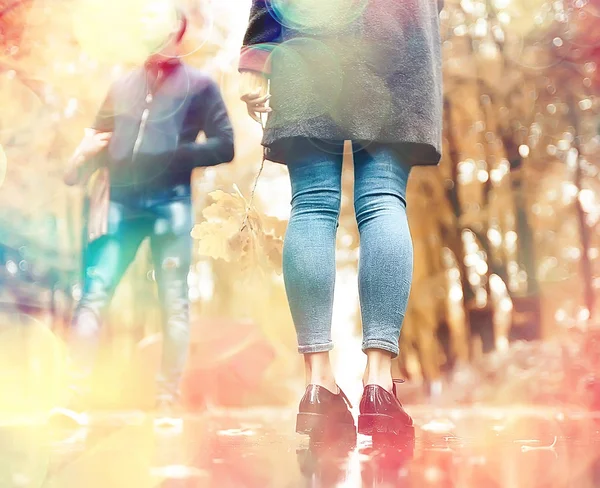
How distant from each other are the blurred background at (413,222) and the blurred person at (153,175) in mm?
43

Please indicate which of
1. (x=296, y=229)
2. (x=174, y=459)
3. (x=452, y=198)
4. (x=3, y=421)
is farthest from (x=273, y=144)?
(x=452, y=198)

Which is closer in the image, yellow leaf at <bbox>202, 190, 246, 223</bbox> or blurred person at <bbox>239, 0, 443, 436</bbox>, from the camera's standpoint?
blurred person at <bbox>239, 0, 443, 436</bbox>

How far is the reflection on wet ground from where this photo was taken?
78cm

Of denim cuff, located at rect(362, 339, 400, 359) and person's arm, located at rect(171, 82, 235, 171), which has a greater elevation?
person's arm, located at rect(171, 82, 235, 171)

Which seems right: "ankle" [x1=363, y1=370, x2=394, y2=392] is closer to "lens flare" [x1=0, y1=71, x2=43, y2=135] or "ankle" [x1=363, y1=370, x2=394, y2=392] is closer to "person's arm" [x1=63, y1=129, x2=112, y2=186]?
"person's arm" [x1=63, y1=129, x2=112, y2=186]

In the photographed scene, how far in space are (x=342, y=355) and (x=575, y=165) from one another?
96cm

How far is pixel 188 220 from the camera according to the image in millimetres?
1939

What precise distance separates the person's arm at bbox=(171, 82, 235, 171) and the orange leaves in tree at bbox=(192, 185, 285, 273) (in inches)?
4.8

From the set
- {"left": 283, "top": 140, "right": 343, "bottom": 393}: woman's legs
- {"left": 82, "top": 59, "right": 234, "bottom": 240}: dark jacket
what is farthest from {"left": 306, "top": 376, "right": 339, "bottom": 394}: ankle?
{"left": 82, "top": 59, "right": 234, "bottom": 240}: dark jacket

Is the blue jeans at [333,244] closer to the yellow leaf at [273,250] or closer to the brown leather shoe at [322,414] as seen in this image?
the brown leather shoe at [322,414]

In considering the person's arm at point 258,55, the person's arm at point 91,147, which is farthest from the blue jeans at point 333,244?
the person's arm at point 91,147

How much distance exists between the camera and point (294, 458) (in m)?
0.92

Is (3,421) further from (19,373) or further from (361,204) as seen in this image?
(361,204)

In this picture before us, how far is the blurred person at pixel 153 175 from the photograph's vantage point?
1881 mm
